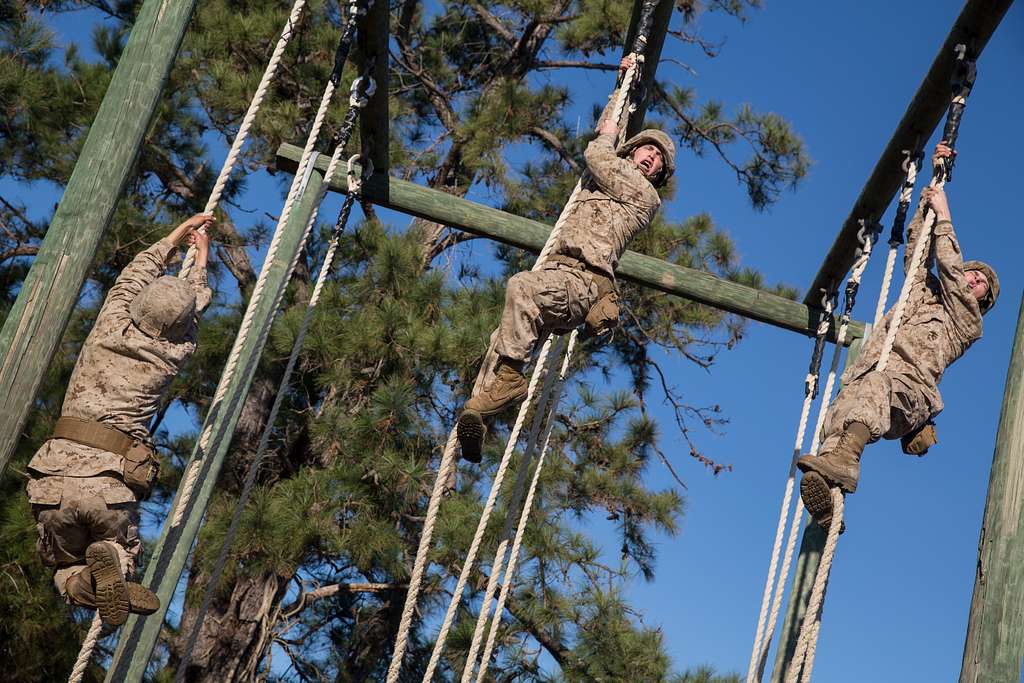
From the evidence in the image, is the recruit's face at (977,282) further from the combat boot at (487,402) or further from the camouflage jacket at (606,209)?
the combat boot at (487,402)

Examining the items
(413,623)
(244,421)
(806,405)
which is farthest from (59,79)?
(806,405)

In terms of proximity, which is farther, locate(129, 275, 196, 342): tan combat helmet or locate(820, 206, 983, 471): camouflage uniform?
locate(820, 206, 983, 471): camouflage uniform

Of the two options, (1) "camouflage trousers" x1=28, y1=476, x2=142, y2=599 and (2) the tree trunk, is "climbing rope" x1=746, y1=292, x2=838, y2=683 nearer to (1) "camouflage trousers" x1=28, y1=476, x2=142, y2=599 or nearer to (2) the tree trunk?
(1) "camouflage trousers" x1=28, y1=476, x2=142, y2=599

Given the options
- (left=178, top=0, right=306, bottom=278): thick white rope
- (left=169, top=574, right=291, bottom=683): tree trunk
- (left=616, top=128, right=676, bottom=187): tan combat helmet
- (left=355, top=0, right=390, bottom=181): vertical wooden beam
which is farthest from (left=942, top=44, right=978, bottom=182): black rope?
(left=169, top=574, right=291, bottom=683): tree trunk

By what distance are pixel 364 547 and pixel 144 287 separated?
11.8ft

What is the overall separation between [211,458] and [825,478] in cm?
230

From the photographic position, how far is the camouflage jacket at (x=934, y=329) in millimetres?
4520

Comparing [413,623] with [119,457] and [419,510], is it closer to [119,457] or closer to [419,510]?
[419,510]

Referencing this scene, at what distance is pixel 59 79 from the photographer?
8070mm

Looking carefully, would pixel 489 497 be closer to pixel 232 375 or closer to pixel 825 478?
pixel 232 375

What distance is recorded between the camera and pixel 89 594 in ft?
12.3

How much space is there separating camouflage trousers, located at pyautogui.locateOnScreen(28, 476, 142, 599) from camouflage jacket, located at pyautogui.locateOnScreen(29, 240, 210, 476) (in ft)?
0.16

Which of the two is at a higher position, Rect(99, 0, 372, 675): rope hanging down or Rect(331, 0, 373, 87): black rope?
Rect(331, 0, 373, 87): black rope

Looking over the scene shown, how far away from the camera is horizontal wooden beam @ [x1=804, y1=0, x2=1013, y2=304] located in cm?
451
